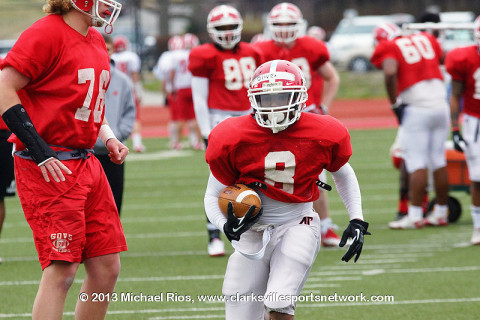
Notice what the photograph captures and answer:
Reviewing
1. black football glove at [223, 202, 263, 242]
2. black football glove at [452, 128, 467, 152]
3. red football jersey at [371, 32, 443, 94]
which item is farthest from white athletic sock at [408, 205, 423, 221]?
black football glove at [223, 202, 263, 242]

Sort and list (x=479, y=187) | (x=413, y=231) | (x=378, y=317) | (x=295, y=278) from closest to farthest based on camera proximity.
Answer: (x=295, y=278), (x=378, y=317), (x=479, y=187), (x=413, y=231)

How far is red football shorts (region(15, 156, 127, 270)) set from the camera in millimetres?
4082

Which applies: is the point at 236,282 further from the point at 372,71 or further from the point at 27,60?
the point at 372,71

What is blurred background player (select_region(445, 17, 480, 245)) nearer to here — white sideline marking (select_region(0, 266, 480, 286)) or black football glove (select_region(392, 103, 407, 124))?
black football glove (select_region(392, 103, 407, 124))

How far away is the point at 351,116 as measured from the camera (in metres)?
23.8

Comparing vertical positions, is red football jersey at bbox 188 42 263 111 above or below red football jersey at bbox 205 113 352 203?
below

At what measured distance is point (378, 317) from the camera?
17.9ft

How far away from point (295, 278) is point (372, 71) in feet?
90.6

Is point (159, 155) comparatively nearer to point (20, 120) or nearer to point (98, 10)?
point (98, 10)

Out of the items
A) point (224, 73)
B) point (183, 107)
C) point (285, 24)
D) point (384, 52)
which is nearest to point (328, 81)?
point (285, 24)

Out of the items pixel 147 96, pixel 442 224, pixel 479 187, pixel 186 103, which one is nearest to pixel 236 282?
pixel 479 187

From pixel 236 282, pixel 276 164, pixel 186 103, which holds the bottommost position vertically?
pixel 186 103

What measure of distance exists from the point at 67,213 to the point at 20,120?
1.49 ft

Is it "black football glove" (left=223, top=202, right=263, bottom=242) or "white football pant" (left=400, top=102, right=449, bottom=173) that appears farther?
"white football pant" (left=400, top=102, right=449, bottom=173)
